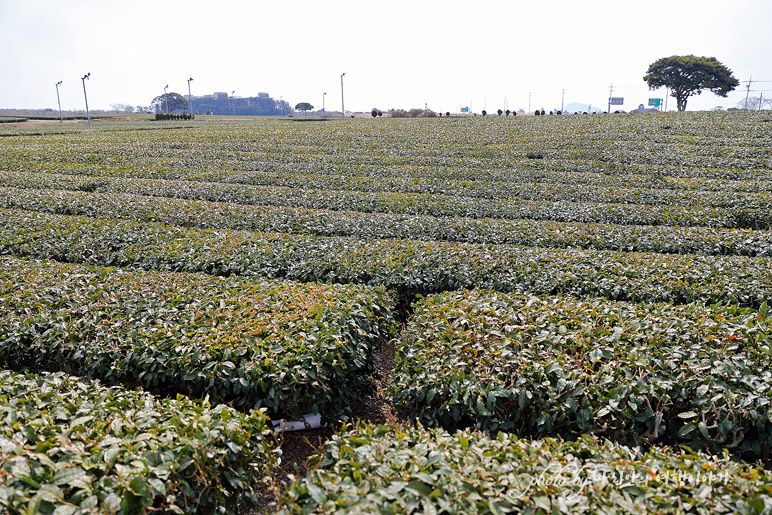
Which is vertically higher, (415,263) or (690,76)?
(690,76)

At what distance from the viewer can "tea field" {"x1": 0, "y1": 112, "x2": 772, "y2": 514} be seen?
98.7 inches

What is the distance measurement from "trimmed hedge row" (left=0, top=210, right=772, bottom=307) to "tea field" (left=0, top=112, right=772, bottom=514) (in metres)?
0.04

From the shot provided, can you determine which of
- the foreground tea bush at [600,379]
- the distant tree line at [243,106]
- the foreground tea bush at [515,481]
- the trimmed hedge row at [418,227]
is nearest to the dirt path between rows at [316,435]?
the foreground tea bush at [600,379]

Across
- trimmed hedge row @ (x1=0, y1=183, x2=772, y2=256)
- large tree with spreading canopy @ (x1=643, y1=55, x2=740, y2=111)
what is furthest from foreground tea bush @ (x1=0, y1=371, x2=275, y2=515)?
large tree with spreading canopy @ (x1=643, y1=55, x2=740, y2=111)

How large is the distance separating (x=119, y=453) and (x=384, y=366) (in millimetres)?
3847

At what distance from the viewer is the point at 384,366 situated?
6207 mm

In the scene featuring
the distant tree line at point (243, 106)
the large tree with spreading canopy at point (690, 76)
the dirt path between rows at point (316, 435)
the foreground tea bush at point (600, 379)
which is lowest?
the dirt path between rows at point (316, 435)

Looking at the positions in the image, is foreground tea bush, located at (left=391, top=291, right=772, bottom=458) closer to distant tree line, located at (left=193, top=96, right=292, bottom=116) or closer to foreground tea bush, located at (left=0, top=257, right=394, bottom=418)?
foreground tea bush, located at (left=0, top=257, right=394, bottom=418)

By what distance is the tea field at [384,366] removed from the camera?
2.51m

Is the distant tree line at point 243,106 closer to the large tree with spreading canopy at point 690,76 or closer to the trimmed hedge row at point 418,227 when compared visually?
the large tree with spreading canopy at point 690,76

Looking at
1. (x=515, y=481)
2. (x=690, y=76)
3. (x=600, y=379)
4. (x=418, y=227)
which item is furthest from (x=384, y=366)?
(x=690, y=76)

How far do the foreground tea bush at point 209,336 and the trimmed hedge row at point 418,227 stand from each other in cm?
428

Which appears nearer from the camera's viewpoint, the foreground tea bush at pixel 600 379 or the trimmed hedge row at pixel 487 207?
the foreground tea bush at pixel 600 379

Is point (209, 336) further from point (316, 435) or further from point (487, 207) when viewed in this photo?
point (487, 207)
